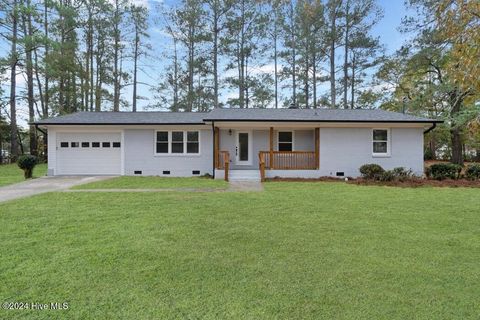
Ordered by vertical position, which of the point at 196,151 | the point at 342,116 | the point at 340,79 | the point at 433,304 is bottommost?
the point at 433,304

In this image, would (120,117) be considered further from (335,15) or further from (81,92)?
(335,15)

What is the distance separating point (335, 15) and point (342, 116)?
559 inches

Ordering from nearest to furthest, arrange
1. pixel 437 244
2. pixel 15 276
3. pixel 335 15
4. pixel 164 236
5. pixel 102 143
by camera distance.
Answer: pixel 15 276 → pixel 437 244 → pixel 164 236 → pixel 102 143 → pixel 335 15

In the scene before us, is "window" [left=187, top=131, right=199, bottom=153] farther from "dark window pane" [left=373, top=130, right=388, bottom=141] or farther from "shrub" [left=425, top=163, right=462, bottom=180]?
"shrub" [left=425, top=163, right=462, bottom=180]

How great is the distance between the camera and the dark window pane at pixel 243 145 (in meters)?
14.8

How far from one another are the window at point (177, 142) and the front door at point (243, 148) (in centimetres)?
214

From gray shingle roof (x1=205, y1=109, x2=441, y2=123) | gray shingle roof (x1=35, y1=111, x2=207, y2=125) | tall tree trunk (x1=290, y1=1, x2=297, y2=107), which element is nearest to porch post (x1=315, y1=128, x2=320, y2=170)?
gray shingle roof (x1=205, y1=109, x2=441, y2=123)

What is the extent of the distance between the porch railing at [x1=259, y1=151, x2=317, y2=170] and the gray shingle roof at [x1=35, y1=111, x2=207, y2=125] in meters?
3.93

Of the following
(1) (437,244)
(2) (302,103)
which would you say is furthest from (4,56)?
(1) (437,244)

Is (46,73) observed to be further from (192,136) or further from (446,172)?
(446,172)

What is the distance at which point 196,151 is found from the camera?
47.1 feet

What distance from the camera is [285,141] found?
14.9 meters

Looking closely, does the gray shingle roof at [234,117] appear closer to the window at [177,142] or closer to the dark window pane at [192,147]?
the window at [177,142]

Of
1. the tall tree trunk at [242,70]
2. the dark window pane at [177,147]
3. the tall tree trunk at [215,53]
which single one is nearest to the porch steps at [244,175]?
the dark window pane at [177,147]
